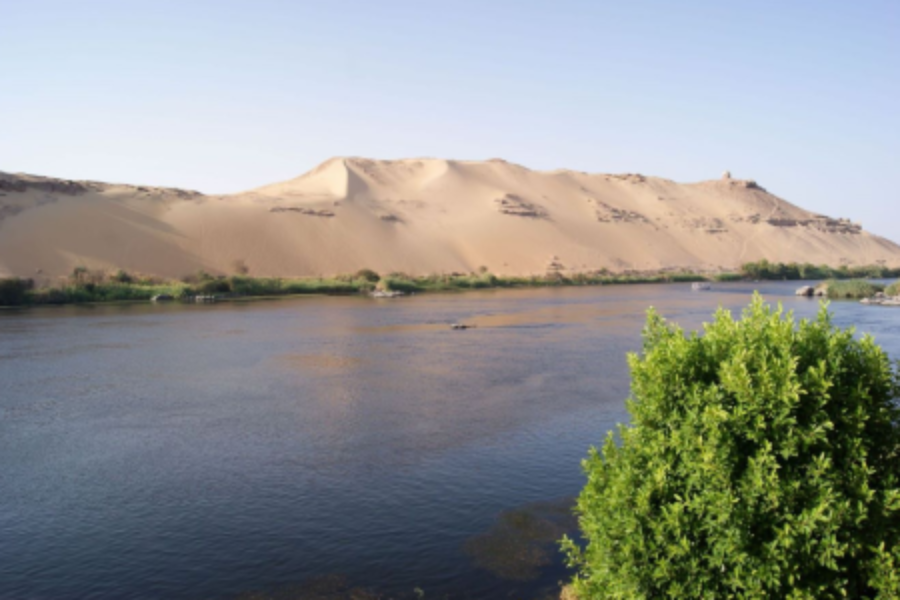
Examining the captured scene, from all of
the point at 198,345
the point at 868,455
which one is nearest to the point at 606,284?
the point at 198,345

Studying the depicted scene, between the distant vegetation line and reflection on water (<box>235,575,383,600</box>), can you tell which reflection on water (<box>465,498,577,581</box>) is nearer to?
reflection on water (<box>235,575,383,600</box>)

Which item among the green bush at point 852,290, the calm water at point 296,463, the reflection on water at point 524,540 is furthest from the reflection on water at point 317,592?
the green bush at point 852,290

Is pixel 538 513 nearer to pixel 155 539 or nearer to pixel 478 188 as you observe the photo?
pixel 155 539

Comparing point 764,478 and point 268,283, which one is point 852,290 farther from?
point 764,478

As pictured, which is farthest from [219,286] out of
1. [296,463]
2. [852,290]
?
[296,463]

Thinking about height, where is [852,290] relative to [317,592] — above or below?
above
